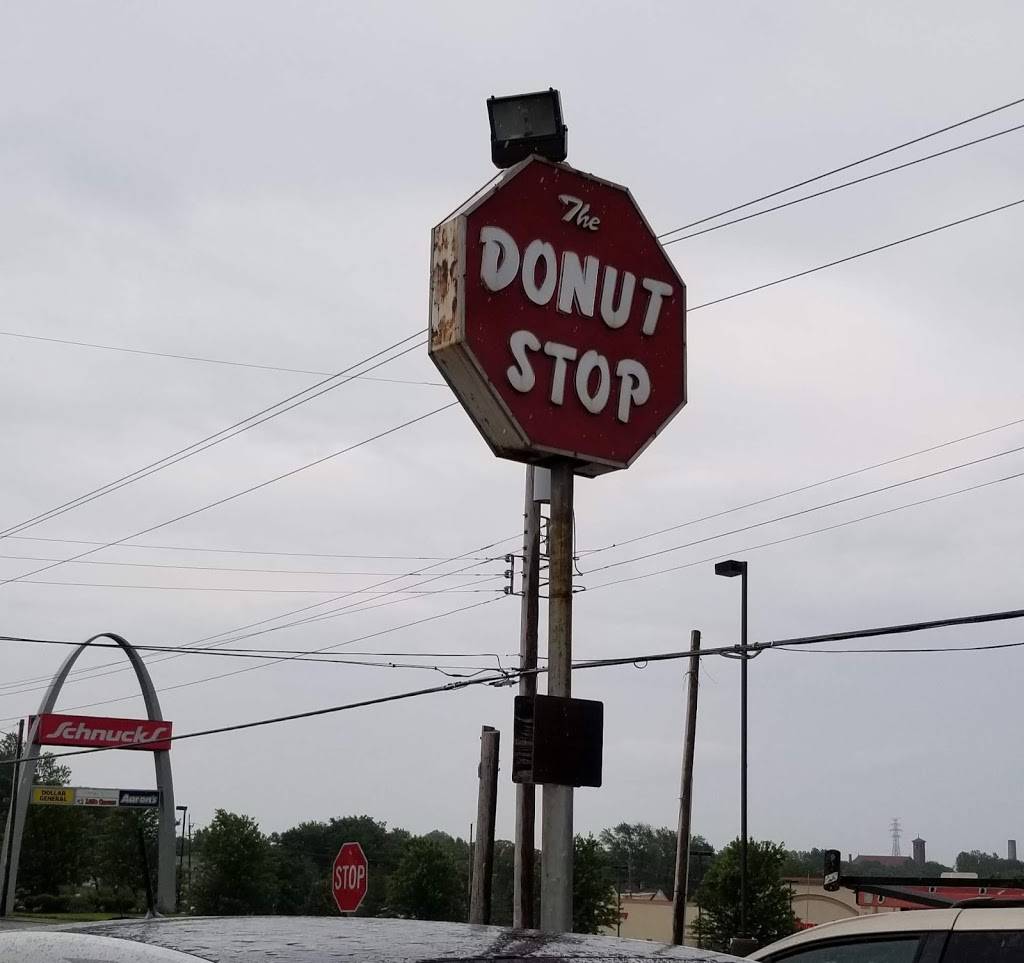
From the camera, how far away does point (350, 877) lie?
881 inches

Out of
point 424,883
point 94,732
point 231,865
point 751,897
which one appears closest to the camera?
point 94,732

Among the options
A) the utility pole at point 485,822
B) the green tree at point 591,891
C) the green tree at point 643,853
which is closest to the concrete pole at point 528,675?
the utility pole at point 485,822

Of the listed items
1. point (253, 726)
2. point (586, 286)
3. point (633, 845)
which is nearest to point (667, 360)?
point (586, 286)

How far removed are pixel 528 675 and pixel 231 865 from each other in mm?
50070

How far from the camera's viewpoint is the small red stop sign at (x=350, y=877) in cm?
2220

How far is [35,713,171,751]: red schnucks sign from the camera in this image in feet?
138

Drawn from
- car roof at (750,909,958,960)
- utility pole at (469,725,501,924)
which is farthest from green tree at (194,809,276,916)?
car roof at (750,909,958,960)

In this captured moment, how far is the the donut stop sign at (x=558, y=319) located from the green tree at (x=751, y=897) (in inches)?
1570

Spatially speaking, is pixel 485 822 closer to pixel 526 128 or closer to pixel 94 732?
pixel 526 128

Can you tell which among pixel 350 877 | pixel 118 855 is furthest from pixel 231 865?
pixel 350 877

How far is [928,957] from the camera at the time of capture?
5.10 metres

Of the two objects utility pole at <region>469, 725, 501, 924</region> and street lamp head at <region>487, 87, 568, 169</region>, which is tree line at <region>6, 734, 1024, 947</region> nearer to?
utility pole at <region>469, 725, 501, 924</region>

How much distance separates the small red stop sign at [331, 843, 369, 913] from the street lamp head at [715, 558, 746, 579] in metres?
11.2

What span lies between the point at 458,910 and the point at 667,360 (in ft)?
Answer: 231
